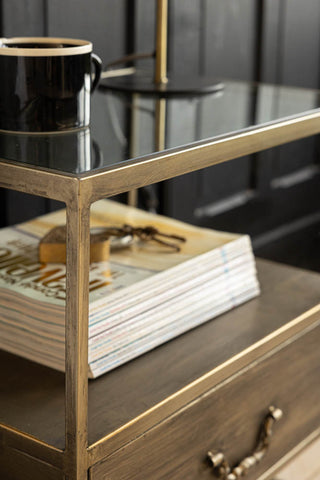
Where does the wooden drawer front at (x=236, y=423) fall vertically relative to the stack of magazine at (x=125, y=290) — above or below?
below

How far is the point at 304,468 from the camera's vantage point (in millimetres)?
1179

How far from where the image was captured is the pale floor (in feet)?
3.81

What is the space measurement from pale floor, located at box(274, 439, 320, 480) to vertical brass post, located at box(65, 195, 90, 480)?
0.59 m

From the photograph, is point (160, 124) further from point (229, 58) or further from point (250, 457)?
point (229, 58)

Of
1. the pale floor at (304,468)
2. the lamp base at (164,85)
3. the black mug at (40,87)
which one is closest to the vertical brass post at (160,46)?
the lamp base at (164,85)

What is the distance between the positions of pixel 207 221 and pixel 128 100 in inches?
26.4

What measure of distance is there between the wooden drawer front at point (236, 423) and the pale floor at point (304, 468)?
0.58 ft

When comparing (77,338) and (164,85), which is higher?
(164,85)

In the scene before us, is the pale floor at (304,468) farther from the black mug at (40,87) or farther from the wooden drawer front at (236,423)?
the black mug at (40,87)

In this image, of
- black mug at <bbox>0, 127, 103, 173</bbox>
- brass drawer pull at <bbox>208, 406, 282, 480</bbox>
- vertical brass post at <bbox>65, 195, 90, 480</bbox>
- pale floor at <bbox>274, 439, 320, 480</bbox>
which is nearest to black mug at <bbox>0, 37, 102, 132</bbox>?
black mug at <bbox>0, 127, 103, 173</bbox>

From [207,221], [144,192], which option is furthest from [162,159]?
[207,221]

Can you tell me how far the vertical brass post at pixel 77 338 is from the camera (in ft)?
1.84

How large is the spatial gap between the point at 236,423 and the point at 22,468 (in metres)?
0.27

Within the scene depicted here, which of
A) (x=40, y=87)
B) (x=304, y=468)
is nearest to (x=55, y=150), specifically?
(x=40, y=87)
